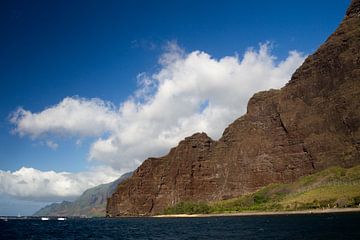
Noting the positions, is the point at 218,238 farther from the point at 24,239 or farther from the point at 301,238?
the point at 24,239

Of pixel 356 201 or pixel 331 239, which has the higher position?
pixel 356 201

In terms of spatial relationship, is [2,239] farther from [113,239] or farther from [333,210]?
[333,210]

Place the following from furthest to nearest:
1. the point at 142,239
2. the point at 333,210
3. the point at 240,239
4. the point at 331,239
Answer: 1. the point at 333,210
2. the point at 142,239
3. the point at 240,239
4. the point at 331,239

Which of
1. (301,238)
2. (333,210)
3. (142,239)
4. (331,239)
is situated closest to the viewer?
(331,239)

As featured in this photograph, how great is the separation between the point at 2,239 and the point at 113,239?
2769cm

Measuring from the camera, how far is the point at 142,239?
10425cm

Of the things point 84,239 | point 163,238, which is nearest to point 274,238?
point 163,238

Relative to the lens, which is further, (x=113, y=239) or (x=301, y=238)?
(x=113, y=239)

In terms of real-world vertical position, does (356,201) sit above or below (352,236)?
above

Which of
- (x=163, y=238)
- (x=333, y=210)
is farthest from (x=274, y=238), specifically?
(x=333, y=210)

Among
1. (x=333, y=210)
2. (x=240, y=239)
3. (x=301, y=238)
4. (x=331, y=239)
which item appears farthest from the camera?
(x=333, y=210)

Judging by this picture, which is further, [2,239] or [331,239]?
[2,239]

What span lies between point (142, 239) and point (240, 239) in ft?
79.8

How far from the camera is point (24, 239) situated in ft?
361
